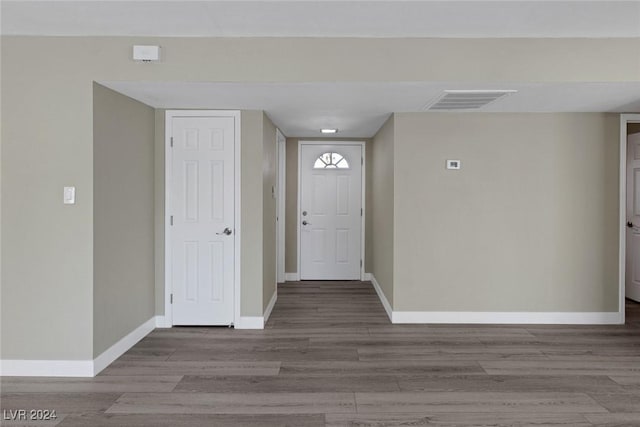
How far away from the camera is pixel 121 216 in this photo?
12.0 feet

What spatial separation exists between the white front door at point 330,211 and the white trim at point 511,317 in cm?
240

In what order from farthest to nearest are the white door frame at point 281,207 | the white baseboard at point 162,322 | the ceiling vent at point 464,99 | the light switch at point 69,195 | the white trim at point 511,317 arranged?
1. the white door frame at point 281,207
2. the white trim at point 511,317
3. the white baseboard at point 162,322
4. the ceiling vent at point 464,99
5. the light switch at point 69,195

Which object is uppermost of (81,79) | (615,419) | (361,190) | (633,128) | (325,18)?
(325,18)

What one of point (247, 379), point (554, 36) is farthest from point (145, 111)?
point (554, 36)

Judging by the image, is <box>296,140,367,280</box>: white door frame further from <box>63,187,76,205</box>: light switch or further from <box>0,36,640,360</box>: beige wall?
<box>63,187,76,205</box>: light switch

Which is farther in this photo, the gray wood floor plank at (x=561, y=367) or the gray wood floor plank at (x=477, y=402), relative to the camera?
the gray wood floor plank at (x=561, y=367)

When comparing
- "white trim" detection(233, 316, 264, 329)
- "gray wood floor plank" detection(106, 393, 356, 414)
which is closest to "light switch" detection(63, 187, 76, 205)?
"gray wood floor plank" detection(106, 393, 356, 414)

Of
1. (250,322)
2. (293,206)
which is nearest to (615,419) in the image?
(250,322)

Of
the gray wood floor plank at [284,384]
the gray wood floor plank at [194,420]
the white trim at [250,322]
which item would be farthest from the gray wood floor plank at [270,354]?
the gray wood floor plank at [194,420]

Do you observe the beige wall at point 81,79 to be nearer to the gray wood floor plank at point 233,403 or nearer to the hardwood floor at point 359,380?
the hardwood floor at point 359,380

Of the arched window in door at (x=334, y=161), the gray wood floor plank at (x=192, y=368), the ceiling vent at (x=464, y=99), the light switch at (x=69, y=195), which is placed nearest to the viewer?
the light switch at (x=69, y=195)

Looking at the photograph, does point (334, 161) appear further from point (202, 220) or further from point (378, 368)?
point (378, 368)

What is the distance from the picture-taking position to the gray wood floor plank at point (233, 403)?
270cm

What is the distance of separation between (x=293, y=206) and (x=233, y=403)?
429cm
